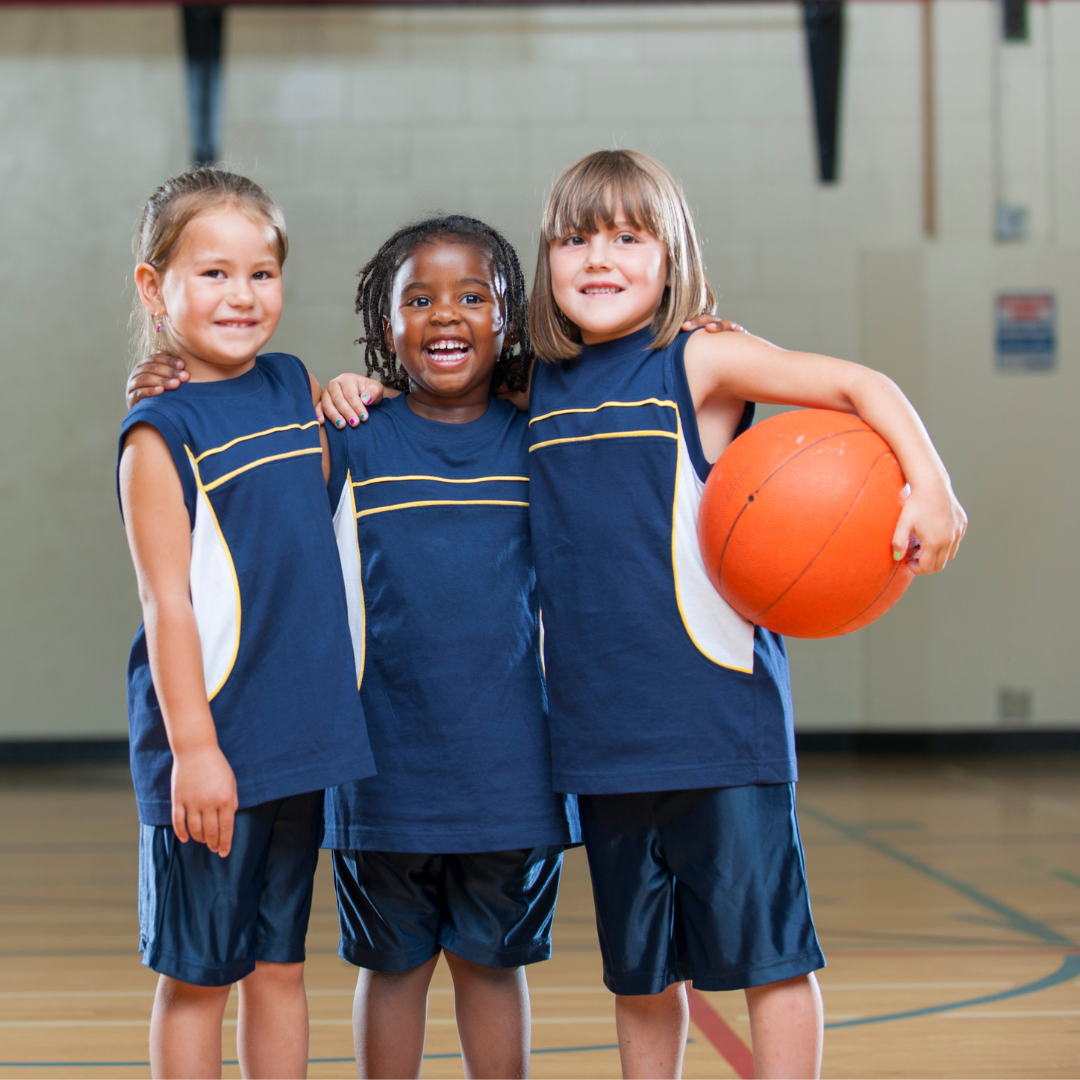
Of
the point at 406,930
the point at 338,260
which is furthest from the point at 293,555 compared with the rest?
the point at 338,260

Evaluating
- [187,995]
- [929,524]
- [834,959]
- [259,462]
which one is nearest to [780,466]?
[929,524]

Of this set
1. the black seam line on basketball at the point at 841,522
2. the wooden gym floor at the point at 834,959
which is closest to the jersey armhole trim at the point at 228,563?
the black seam line on basketball at the point at 841,522

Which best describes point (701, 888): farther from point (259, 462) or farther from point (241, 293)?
A: point (241, 293)

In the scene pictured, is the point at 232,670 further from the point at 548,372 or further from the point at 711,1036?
the point at 711,1036

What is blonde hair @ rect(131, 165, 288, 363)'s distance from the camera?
150 centimetres

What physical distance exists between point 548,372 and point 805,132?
4878mm

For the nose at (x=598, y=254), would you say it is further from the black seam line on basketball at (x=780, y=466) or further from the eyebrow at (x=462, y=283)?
the black seam line on basketball at (x=780, y=466)

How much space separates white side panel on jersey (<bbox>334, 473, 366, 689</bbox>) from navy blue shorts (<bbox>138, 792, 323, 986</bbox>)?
0.70ft

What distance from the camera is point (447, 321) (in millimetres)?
1624

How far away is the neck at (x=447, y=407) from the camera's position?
1.68m

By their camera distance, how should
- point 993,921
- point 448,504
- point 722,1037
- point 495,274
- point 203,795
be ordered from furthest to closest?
1. point 993,921
2. point 722,1037
3. point 495,274
4. point 448,504
5. point 203,795

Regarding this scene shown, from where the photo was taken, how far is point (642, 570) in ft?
4.89

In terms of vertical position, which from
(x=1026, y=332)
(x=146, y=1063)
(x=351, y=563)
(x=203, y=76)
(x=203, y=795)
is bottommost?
(x=146, y=1063)

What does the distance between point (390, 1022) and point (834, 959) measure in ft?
4.85
